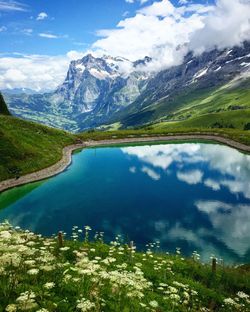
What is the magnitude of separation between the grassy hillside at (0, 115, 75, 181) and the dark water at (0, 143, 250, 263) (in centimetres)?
738

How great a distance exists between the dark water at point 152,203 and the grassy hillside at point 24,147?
24.2 ft

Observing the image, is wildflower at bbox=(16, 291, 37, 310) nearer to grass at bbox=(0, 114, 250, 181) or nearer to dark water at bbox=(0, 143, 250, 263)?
dark water at bbox=(0, 143, 250, 263)

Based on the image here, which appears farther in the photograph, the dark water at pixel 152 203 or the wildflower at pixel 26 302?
the dark water at pixel 152 203

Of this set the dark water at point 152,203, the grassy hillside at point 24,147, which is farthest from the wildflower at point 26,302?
the grassy hillside at point 24,147

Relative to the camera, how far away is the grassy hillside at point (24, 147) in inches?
4134

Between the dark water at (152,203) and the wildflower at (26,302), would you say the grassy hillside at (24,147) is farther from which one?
the wildflower at (26,302)

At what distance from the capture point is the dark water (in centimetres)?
6094

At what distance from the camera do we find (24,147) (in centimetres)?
12094

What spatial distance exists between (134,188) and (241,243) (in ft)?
139

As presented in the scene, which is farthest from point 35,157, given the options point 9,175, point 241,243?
point 241,243

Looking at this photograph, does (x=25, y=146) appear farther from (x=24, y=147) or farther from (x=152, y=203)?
(x=152, y=203)

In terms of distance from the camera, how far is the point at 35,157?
117 metres

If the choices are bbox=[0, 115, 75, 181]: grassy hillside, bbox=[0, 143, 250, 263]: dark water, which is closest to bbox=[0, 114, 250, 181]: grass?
bbox=[0, 115, 75, 181]: grassy hillside

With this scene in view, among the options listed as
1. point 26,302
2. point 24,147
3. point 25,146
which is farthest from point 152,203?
point 26,302
